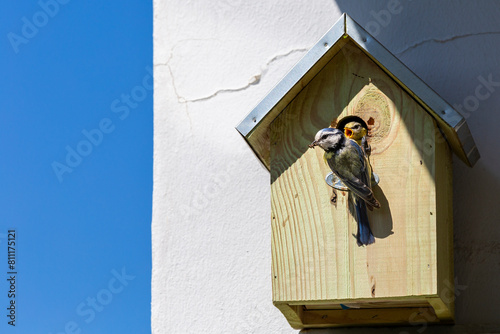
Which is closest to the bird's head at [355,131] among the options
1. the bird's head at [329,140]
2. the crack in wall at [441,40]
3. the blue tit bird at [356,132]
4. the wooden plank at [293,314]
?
the blue tit bird at [356,132]

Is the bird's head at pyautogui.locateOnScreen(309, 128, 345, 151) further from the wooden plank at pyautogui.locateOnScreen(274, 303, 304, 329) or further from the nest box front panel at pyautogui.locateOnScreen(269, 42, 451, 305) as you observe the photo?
the wooden plank at pyautogui.locateOnScreen(274, 303, 304, 329)

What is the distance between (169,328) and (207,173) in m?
0.50

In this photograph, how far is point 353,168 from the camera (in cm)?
230

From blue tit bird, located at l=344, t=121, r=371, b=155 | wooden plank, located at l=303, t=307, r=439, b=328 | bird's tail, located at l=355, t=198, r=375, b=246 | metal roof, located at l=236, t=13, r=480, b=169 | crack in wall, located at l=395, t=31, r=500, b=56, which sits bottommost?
wooden plank, located at l=303, t=307, r=439, b=328

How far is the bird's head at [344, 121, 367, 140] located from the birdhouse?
0.06ft

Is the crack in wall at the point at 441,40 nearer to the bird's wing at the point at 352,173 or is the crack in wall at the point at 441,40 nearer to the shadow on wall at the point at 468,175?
the shadow on wall at the point at 468,175

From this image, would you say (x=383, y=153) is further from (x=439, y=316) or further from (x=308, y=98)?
(x=439, y=316)

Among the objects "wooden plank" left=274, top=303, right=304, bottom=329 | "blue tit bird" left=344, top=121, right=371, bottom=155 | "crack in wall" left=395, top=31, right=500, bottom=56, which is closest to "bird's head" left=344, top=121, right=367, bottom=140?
"blue tit bird" left=344, top=121, right=371, bottom=155

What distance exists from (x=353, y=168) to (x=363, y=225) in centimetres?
15

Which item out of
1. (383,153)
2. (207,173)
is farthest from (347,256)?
(207,173)

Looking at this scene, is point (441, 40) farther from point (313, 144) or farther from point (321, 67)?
point (313, 144)

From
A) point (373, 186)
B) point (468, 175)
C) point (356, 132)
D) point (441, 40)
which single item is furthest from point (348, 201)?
point (441, 40)

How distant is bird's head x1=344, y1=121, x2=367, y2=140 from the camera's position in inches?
95.7

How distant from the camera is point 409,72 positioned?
7.83 feet
